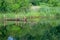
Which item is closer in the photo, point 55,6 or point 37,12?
point 37,12

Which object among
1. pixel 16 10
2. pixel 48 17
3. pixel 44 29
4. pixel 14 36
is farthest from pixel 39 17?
pixel 14 36

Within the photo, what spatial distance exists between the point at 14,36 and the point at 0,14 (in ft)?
35.8

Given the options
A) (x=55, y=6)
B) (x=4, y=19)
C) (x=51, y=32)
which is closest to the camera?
(x=51, y=32)

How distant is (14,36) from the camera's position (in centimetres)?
1789

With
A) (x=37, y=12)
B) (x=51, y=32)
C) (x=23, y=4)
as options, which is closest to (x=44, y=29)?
(x=51, y=32)

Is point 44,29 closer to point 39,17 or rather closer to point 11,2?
point 39,17

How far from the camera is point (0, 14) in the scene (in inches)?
1120

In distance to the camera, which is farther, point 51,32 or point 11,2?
point 11,2

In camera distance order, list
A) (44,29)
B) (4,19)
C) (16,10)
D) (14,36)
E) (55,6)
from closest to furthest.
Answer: (14,36) → (44,29) → (4,19) → (16,10) → (55,6)

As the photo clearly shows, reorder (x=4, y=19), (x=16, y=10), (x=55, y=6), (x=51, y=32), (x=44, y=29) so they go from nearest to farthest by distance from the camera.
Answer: (x=51, y=32) < (x=44, y=29) < (x=4, y=19) < (x=16, y=10) < (x=55, y=6)

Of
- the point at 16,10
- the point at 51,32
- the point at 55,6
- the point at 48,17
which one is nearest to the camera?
the point at 51,32

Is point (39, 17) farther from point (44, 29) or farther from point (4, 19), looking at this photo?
point (44, 29)

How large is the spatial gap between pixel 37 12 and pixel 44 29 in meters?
9.66

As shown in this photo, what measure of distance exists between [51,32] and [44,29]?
140 cm
